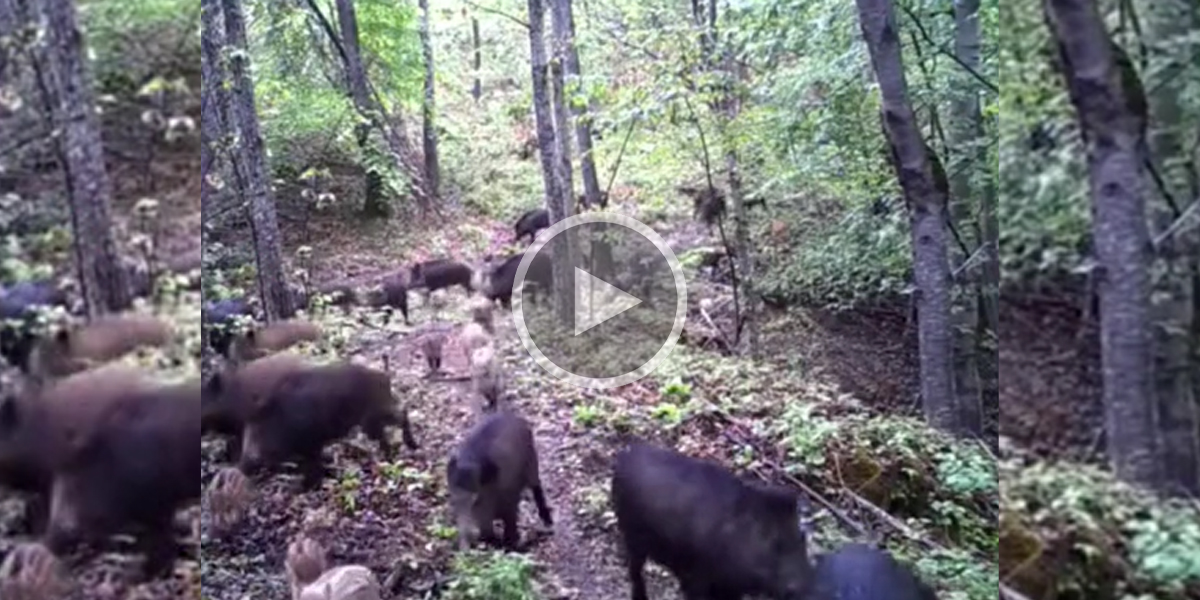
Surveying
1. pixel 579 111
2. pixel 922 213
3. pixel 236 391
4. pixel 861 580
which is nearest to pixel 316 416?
pixel 236 391

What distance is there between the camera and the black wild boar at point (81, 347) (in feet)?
5.57

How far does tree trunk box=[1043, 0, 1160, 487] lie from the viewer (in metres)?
1.87

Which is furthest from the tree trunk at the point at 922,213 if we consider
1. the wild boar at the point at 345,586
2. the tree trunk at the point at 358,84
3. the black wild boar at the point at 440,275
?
the wild boar at the point at 345,586

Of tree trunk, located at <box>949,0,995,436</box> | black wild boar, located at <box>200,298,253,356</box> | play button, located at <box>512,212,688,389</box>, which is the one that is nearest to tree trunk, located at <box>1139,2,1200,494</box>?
tree trunk, located at <box>949,0,995,436</box>

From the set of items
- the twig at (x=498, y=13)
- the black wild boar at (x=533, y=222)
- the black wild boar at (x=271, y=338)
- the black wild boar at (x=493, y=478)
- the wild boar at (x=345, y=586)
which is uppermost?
the twig at (x=498, y=13)

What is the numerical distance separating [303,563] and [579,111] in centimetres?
107

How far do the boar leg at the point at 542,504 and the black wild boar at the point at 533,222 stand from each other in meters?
0.52

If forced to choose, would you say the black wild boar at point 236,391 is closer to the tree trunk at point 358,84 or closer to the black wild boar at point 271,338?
the black wild boar at point 271,338

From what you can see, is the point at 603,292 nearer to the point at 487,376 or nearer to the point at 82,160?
the point at 487,376

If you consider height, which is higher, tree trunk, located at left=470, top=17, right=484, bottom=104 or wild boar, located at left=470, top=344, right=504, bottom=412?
tree trunk, located at left=470, top=17, right=484, bottom=104

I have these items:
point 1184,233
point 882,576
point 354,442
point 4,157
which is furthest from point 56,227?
point 1184,233

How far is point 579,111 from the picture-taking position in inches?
86.8

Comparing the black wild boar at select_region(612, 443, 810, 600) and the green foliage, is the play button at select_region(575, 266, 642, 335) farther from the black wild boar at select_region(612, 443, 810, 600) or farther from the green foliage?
the green foliage

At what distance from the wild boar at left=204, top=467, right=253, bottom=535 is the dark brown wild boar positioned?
0.33 metres
